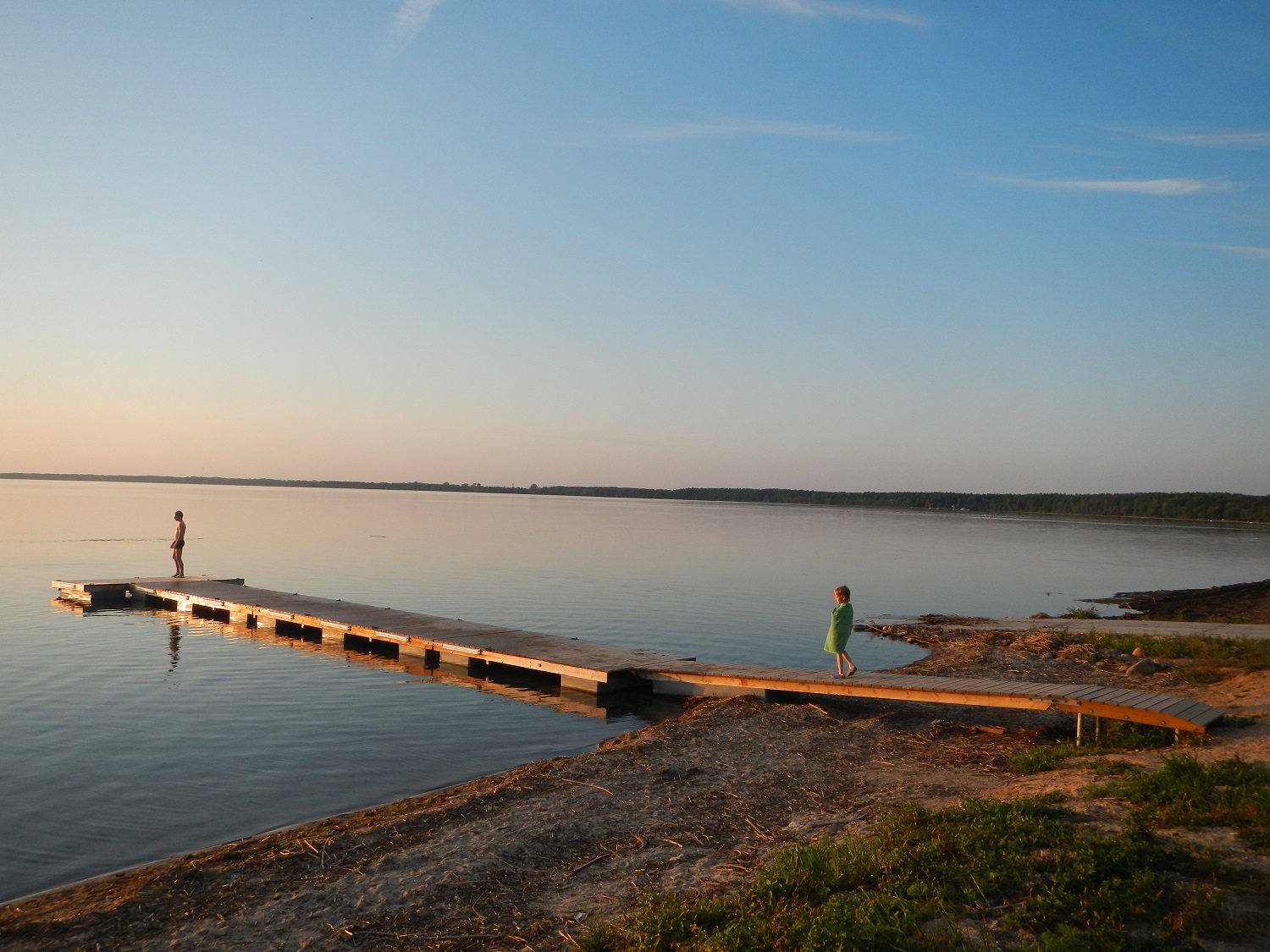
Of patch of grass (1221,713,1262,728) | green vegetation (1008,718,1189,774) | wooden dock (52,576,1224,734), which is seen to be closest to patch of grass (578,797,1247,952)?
green vegetation (1008,718,1189,774)

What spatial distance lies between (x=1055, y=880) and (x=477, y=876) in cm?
435

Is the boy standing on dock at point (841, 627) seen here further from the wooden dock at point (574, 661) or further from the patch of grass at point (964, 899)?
the patch of grass at point (964, 899)

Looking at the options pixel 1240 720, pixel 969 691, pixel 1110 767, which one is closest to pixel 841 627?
pixel 969 691

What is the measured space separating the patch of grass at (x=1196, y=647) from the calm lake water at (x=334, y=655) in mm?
4720

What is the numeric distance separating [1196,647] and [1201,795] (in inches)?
500

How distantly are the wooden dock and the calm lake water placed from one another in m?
0.68

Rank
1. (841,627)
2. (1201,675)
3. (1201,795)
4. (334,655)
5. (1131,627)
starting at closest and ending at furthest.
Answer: (1201,795)
(841,627)
(1201,675)
(334,655)
(1131,627)

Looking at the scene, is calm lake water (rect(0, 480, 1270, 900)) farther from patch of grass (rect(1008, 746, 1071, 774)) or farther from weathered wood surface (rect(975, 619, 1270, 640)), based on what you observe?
patch of grass (rect(1008, 746, 1071, 774))

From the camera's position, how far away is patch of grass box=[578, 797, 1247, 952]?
4996 millimetres

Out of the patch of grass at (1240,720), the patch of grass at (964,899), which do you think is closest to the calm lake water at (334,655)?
the patch of grass at (964,899)

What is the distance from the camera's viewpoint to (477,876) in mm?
7215

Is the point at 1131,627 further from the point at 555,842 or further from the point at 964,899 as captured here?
the point at 964,899

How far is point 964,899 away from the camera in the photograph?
548 centimetres

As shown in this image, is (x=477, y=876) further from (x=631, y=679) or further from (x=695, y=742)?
(x=631, y=679)
